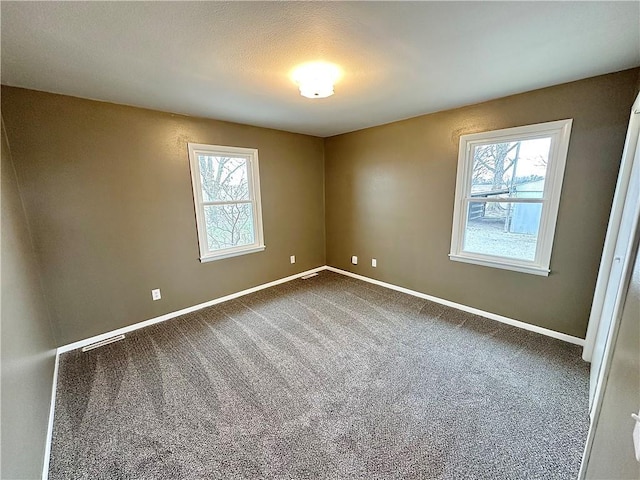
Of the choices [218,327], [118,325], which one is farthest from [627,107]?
[118,325]

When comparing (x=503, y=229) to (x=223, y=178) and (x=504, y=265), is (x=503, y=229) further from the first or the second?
(x=223, y=178)

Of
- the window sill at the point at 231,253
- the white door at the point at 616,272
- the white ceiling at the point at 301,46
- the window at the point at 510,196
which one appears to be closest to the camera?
the white ceiling at the point at 301,46

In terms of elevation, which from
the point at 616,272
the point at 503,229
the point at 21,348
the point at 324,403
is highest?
the point at 503,229

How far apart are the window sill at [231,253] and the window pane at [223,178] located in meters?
0.70

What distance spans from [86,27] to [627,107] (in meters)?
3.67

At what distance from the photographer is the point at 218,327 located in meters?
2.82

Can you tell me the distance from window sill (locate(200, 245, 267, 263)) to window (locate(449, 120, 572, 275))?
2624mm

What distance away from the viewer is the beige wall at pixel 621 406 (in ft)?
2.53

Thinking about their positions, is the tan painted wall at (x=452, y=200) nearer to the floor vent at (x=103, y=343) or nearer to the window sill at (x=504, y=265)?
the window sill at (x=504, y=265)

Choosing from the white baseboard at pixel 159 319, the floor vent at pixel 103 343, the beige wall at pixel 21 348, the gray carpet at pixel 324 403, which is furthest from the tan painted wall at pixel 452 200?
the beige wall at pixel 21 348

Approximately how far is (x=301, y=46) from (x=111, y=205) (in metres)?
2.37

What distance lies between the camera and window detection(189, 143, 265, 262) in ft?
10.3

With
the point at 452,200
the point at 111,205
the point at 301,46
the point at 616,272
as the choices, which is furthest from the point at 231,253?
the point at 616,272

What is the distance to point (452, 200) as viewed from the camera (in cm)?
303
